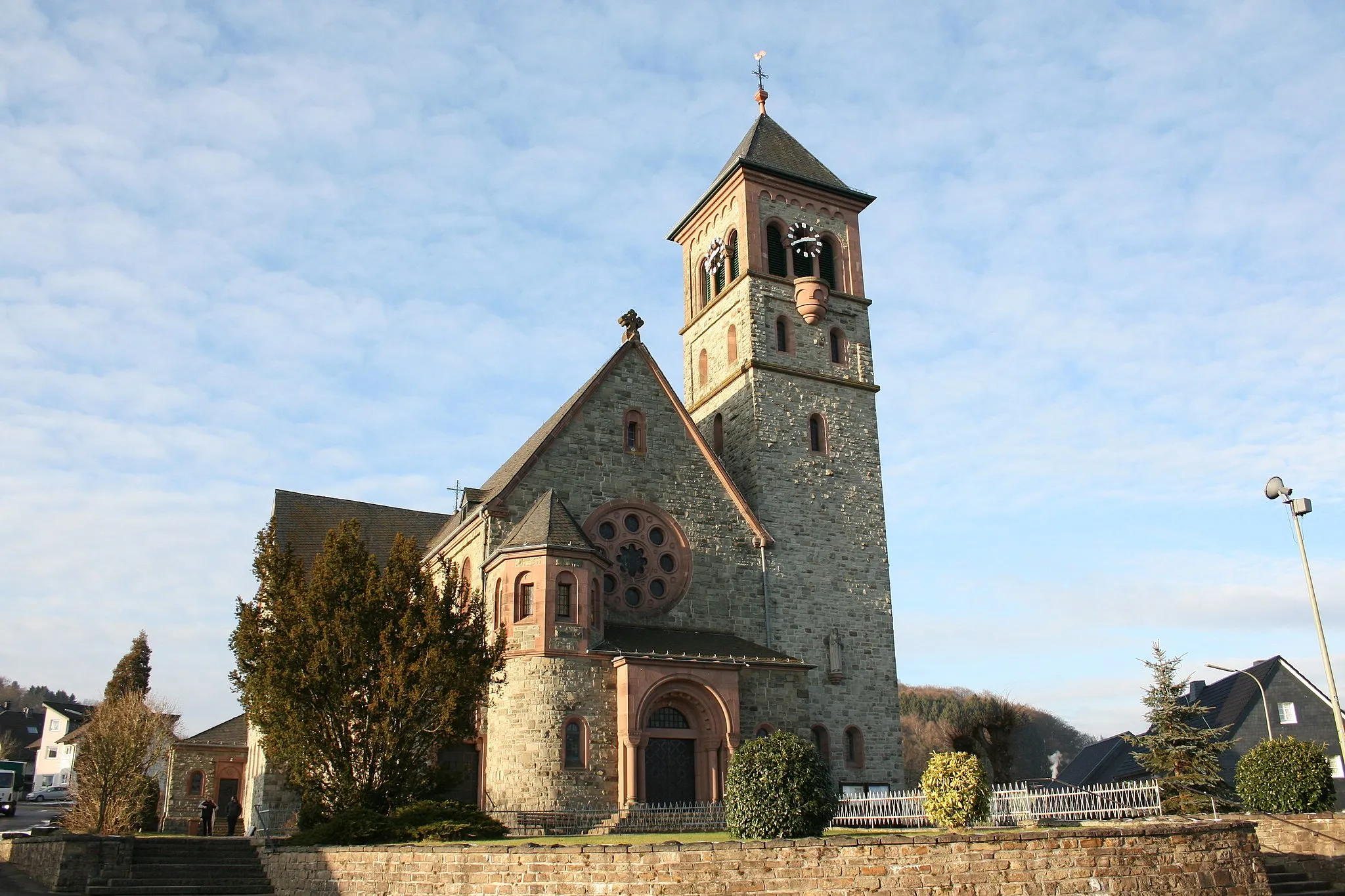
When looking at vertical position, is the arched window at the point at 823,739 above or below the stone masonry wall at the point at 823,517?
below

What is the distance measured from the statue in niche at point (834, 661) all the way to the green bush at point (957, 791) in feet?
51.4

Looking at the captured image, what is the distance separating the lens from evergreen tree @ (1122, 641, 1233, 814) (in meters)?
27.2

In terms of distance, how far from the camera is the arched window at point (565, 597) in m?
27.8

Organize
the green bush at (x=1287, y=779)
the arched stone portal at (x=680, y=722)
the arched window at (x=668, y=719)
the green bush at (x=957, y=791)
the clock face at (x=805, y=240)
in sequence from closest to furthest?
the green bush at (x=957, y=791), the green bush at (x=1287, y=779), the arched stone portal at (x=680, y=722), the arched window at (x=668, y=719), the clock face at (x=805, y=240)

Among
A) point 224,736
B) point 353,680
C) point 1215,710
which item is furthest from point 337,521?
point 1215,710

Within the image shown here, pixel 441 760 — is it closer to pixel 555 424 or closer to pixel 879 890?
pixel 555 424

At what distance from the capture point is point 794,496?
3584cm

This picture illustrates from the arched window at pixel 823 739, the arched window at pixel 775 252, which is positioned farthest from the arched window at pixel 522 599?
the arched window at pixel 775 252

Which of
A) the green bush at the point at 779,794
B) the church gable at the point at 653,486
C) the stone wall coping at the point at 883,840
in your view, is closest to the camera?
the stone wall coping at the point at 883,840

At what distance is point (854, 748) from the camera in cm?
3341

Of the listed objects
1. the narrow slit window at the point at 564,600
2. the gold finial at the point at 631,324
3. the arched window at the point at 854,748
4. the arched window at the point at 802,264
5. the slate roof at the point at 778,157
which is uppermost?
the slate roof at the point at 778,157

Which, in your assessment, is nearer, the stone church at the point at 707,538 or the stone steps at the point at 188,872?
the stone steps at the point at 188,872

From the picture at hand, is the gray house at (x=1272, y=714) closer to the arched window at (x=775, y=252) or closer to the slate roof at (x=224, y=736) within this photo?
the arched window at (x=775, y=252)

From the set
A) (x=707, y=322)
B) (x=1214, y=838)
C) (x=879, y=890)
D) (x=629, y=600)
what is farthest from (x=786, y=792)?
(x=707, y=322)
